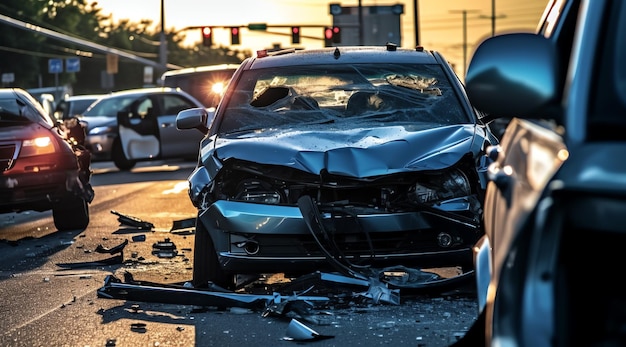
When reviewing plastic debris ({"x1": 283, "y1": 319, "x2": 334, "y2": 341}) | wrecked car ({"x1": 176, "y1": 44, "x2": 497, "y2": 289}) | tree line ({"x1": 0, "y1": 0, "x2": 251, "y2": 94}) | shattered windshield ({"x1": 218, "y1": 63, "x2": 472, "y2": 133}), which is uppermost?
shattered windshield ({"x1": 218, "y1": 63, "x2": 472, "y2": 133})

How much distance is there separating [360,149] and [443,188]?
533mm

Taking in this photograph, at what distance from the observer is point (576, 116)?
2902mm

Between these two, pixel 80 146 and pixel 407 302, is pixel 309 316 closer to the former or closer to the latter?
pixel 407 302

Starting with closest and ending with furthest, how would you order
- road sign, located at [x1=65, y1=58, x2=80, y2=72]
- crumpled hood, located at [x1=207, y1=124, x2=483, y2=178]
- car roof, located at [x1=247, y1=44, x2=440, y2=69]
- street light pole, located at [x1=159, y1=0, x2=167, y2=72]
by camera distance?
crumpled hood, located at [x1=207, y1=124, x2=483, y2=178] → car roof, located at [x1=247, y1=44, x2=440, y2=69] → road sign, located at [x1=65, y1=58, x2=80, y2=72] → street light pole, located at [x1=159, y1=0, x2=167, y2=72]

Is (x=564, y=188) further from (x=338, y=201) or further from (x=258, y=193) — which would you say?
(x=258, y=193)

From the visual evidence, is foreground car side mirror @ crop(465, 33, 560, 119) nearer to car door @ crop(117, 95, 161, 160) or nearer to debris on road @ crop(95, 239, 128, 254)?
debris on road @ crop(95, 239, 128, 254)

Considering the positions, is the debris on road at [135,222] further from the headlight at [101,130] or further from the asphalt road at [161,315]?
the headlight at [101,130]

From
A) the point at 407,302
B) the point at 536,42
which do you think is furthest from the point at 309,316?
the point at 536,42

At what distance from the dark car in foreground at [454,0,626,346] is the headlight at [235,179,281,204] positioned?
4.42m

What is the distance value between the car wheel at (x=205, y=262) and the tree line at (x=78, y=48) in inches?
2065

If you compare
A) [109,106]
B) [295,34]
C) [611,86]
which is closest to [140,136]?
[109,106]

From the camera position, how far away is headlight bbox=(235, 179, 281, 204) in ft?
25.8

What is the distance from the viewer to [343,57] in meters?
Result: 9.49

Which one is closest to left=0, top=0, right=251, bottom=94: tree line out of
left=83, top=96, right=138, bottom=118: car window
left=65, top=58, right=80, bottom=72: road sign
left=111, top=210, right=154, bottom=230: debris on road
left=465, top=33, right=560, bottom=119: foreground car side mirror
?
left=65, top=58, right=80, bottom=72: road sign
